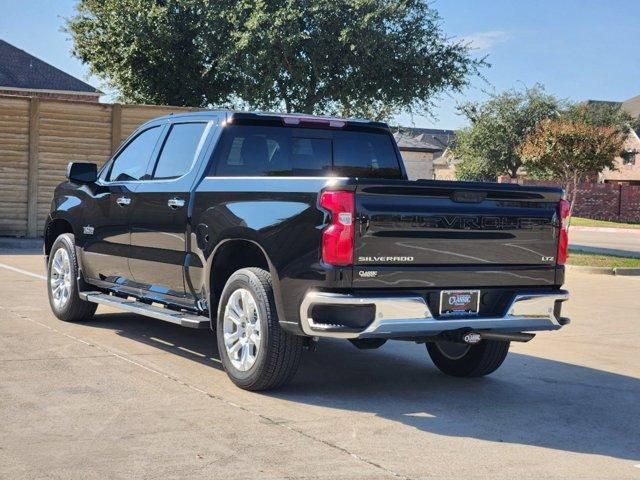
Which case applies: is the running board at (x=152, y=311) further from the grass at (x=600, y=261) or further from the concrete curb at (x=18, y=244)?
the grass at (x=600, y=261)

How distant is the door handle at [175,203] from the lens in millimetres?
7667

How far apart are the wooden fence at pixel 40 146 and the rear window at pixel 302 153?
13441mm

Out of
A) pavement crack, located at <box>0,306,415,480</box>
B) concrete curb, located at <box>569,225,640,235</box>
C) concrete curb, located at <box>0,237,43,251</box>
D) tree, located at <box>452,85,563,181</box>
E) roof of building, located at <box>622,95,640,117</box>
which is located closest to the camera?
pavement crack, located at <box>0,306,415,480</box>

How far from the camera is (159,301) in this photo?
8031 millimetres

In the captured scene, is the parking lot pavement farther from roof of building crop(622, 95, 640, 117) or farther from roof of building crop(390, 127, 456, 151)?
roof of building crop(390, 127, 456, 151)

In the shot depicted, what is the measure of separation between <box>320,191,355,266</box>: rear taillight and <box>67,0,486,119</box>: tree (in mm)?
20209

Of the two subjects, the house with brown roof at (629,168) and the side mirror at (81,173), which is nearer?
the side mirror at (81,173)

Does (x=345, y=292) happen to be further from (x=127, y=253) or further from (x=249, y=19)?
(x=249, y=19)

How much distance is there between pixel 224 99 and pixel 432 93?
620cm

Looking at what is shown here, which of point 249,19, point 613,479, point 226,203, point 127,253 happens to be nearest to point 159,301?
point 127,253

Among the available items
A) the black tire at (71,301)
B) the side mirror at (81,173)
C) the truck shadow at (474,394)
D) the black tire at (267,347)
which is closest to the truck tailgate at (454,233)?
the black tire at (267,347)

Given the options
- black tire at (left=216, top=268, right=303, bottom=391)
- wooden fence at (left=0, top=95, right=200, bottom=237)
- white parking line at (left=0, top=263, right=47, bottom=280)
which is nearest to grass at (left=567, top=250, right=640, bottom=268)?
wooden fence at (left=0, top=95, right=200, bottom=237)

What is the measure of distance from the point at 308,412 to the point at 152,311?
2118 mm

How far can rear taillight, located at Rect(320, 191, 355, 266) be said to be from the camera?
613 cm
